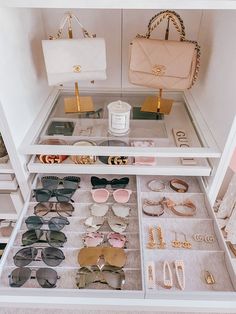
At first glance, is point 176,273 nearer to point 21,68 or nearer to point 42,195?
point 42,195

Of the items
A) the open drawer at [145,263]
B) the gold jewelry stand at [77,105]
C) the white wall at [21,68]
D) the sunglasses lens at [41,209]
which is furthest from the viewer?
the gold jewelry stand at [77,105]

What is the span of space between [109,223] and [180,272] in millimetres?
223

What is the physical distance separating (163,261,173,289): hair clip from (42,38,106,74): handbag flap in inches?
24.5

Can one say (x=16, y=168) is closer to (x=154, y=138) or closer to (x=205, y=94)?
(x=154, y=138)

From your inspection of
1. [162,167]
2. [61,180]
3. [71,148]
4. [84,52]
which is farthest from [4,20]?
[162,167]

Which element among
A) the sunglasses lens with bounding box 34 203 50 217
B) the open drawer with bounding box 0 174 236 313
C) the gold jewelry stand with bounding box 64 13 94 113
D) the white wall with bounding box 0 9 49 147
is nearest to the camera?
the open drawer with bounding box 0 174 236 313

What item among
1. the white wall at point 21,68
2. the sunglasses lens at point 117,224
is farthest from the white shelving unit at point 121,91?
the sunglasses lens at point 117,224

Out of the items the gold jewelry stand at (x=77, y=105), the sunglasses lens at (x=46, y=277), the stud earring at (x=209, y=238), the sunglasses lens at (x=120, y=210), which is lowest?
the sunglasses lens at (x=46, y=277)

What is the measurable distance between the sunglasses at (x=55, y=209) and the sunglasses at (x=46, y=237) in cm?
7

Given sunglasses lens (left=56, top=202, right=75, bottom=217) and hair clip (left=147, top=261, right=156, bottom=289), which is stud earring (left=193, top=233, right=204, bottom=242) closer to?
hair clip (left=147, top=261, right=156, bottom=289)

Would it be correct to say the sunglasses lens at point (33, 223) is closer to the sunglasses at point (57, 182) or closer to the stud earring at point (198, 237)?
the sunglasses at point (57, 182)

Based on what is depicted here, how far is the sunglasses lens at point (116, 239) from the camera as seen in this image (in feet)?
2.22

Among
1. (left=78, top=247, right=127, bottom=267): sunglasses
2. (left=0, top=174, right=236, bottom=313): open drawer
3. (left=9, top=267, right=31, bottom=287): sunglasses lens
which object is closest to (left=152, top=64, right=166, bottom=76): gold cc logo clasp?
(left=0, top=174, right=236, bottom=313): open drawer

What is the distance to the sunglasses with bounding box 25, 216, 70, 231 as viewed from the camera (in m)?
0.71
